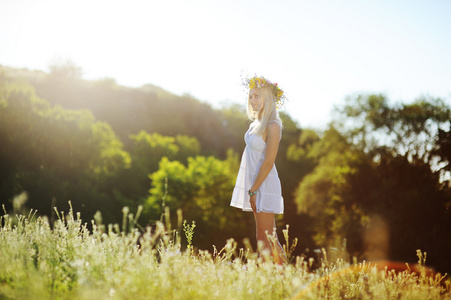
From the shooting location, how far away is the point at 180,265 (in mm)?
3320

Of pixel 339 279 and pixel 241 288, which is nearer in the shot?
pixel 241 288

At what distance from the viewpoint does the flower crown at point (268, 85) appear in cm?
469

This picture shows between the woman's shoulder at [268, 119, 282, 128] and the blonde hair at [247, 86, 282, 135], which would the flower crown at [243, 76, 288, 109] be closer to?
the blonde hair at [247, 86, 282, 135]

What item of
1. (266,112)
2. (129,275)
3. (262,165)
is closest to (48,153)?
(266,112)

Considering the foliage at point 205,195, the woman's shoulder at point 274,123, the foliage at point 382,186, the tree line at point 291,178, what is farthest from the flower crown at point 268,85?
the foliage at point 205,195

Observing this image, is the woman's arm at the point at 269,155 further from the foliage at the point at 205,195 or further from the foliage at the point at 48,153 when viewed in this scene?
the foliage at the point at 205,195

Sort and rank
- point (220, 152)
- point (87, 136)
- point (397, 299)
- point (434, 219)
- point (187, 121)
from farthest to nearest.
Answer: point (187, 121), point (220, 152), point (87, 136), point (434, 219), point (397, 299)

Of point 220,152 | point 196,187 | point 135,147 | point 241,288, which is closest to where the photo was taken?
point 241,288

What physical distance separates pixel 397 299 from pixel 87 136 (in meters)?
22.4

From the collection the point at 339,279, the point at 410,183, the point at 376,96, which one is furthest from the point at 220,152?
the point at 339,279

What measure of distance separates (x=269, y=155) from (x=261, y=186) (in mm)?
385

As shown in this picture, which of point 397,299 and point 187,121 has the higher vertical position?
point 187,121

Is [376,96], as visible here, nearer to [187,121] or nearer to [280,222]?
[280,222]

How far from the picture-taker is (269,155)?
4230 millimetres
